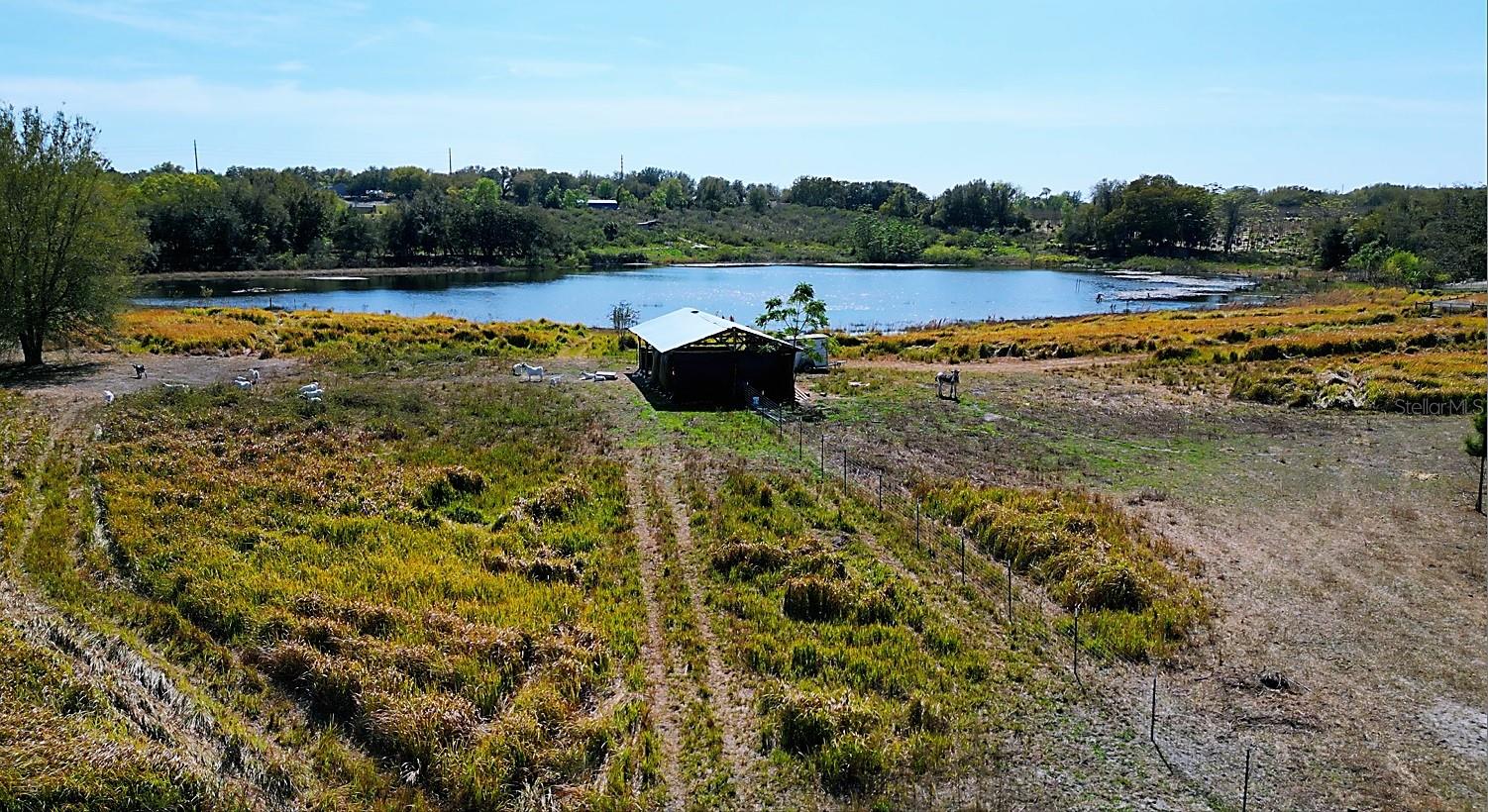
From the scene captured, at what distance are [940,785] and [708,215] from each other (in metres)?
176

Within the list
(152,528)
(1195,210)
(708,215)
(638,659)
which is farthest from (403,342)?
(708,215)

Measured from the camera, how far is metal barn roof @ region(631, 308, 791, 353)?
29469 millimetres

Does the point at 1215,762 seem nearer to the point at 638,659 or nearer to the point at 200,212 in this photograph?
the point at 638,659

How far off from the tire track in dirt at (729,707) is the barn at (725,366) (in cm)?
1474

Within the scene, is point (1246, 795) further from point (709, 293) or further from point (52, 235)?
point (709, 293)

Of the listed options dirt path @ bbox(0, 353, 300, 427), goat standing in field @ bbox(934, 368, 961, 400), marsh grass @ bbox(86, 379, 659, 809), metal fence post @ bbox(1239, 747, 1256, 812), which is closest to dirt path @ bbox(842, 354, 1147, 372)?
goat standing in field @ bbox(934, 368, 961, 400)

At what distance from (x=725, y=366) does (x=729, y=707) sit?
19.7 metres

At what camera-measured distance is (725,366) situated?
29.5 metres

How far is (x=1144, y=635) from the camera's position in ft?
40.0

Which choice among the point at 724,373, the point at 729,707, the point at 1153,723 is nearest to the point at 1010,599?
the point at 1153,723

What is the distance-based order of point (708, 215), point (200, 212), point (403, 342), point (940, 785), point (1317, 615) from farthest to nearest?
point (708, 215) < point (200, 212) < point (403, 342) < point (1317, 615) < point (940, 785)

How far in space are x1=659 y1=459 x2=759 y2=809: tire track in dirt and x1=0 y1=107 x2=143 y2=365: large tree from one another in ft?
96.8

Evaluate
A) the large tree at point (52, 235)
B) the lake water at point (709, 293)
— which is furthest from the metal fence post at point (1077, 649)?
the lake water at point (709, 293)

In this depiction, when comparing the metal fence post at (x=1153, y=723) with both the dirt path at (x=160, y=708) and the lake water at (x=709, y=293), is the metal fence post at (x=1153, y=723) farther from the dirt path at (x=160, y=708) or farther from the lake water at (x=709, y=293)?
the lake water at (x=709, y=293)
